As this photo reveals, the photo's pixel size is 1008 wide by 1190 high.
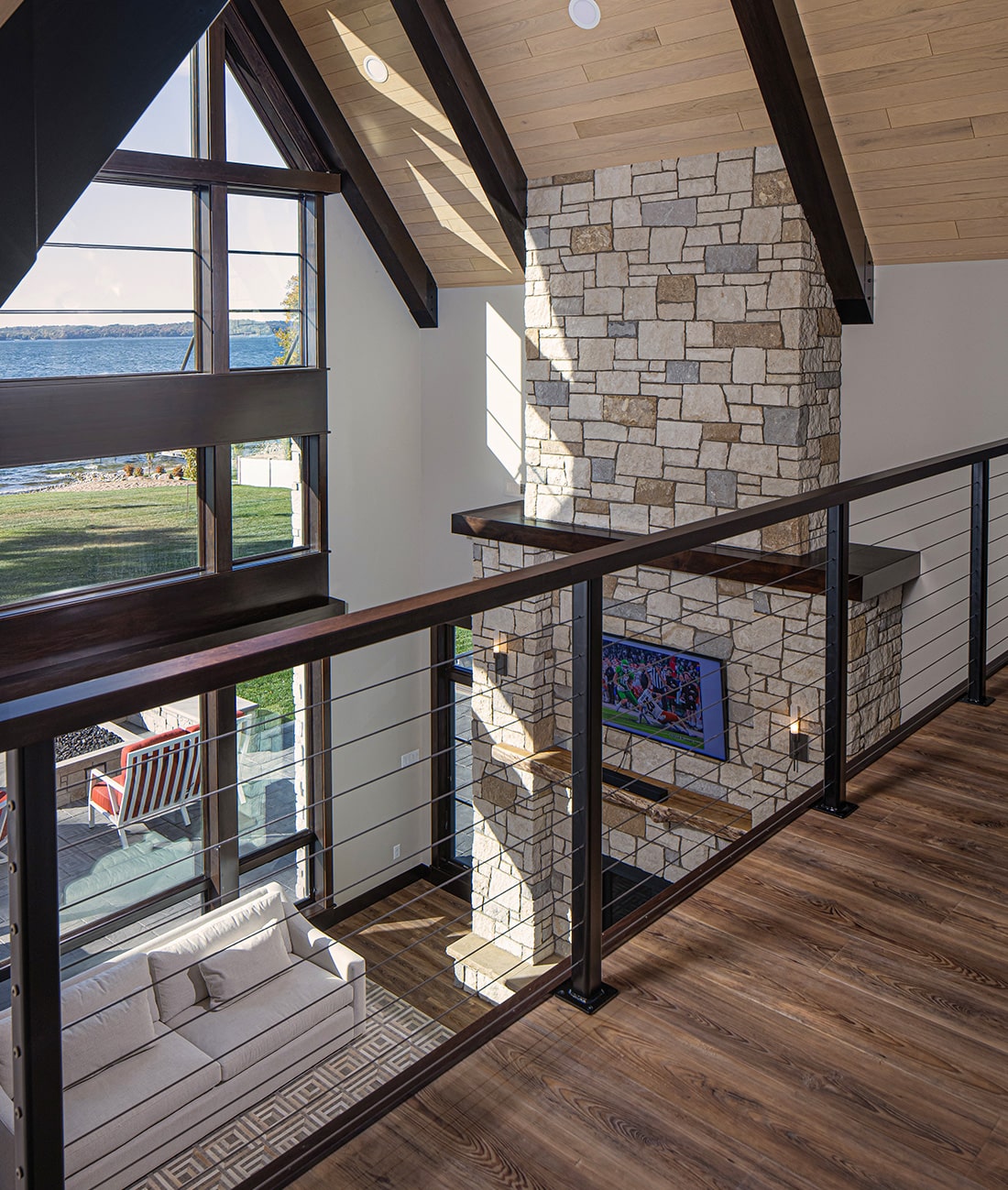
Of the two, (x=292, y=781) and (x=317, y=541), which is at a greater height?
(x=317, y=541)

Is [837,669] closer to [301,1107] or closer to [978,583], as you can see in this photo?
[978,583]

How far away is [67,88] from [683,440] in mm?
4444

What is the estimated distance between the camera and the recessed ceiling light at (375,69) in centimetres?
594

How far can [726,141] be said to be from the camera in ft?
17.2

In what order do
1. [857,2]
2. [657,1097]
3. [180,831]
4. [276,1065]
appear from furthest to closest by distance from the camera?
1. [180,831]
2. [276,1065]
3. [857,2]
4. [657,1097]

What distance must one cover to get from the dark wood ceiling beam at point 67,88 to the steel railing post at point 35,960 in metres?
1.06

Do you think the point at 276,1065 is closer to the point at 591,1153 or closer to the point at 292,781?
the point at 292,781

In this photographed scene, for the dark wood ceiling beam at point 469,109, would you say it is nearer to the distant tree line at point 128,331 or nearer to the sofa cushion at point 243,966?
the distant tree line at point 128,331

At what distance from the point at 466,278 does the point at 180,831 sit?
4398 mm

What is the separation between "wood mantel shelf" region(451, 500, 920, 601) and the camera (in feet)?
16.9

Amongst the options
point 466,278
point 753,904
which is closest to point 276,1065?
point 753,904

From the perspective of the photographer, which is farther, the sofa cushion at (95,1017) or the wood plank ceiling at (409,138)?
the wood plank ceiling at (409,138)

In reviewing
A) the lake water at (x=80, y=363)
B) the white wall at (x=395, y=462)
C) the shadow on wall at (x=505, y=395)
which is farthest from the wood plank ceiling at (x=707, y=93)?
the lake water at (x=80, y=363)

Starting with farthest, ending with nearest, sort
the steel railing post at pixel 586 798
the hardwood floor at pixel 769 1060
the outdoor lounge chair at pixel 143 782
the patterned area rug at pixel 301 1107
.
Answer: the outdoor lounge chair at pixel 143 782
the patterned area rug at pixel 301 1107
the steel railing post at pixel 586 798
the hardwood floor at pixel 769 1060
